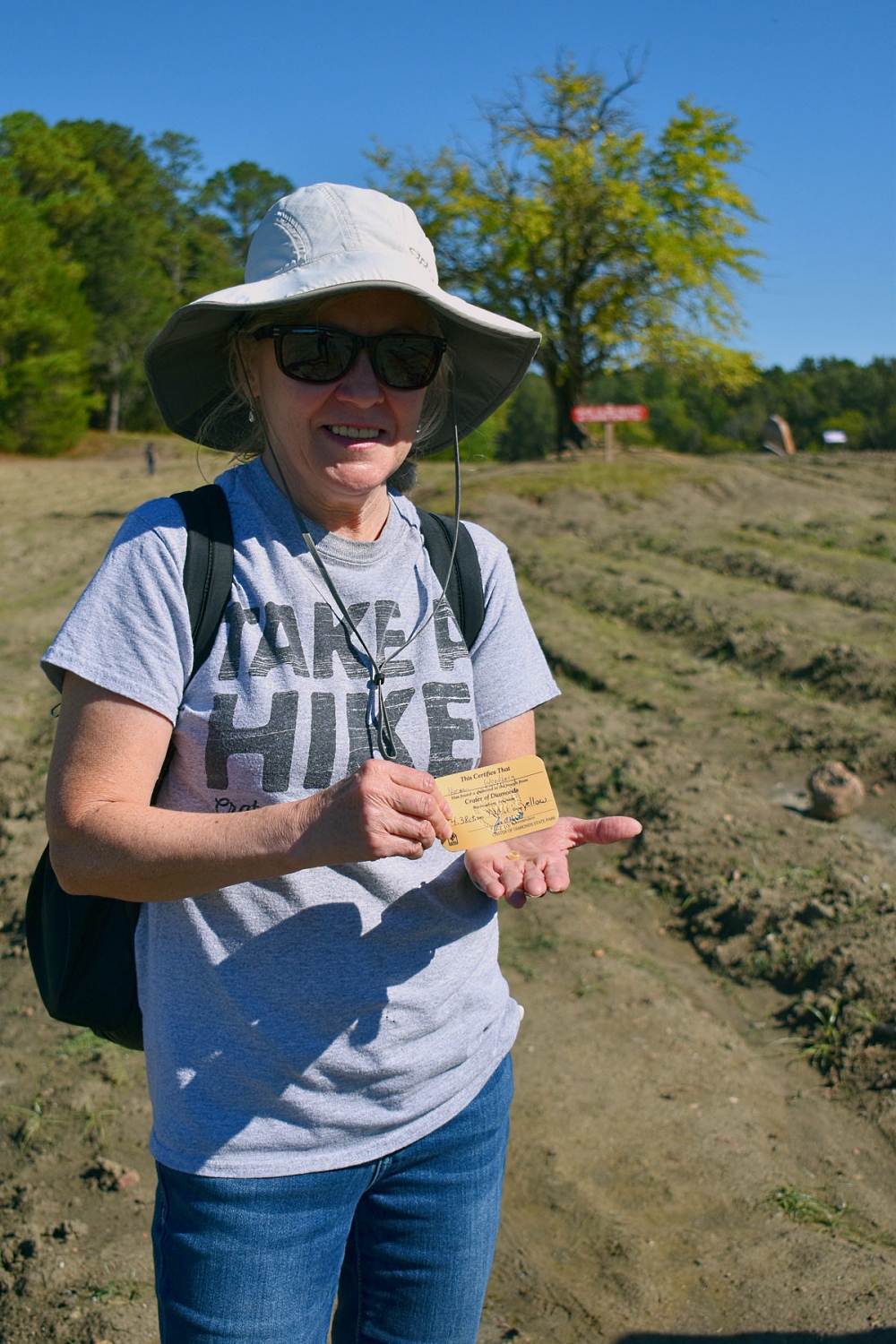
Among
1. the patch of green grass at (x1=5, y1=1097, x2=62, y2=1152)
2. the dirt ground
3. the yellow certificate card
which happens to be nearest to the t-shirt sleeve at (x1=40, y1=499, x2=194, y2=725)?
the yellow certificate card

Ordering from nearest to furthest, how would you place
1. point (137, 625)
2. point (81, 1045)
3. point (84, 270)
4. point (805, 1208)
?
point (137, 625) → point (805, 1208) → point (81, 1045) → point (84, 270)

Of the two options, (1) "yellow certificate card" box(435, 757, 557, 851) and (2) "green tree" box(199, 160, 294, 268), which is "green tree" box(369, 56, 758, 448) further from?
(2) "green tree" box(199, 160, 294, 268)

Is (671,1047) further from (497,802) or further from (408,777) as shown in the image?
(408,777)

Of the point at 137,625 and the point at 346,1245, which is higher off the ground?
the point at 137,625

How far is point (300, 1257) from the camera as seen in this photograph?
1.47 m

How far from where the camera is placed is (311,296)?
153cm

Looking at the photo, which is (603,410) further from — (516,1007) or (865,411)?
(865,411)

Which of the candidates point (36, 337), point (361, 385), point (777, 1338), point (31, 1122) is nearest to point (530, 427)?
point (36, 337)

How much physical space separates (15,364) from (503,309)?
2069 cm

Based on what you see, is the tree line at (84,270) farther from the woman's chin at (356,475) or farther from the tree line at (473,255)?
the woman's chin at (356,475)

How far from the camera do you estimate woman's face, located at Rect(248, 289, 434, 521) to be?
62.4 inches

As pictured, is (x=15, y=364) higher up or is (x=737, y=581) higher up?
(x=15, y=364)

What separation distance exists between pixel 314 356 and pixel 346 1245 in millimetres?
1331

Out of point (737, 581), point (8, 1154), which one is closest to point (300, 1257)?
point (8, 1154)
